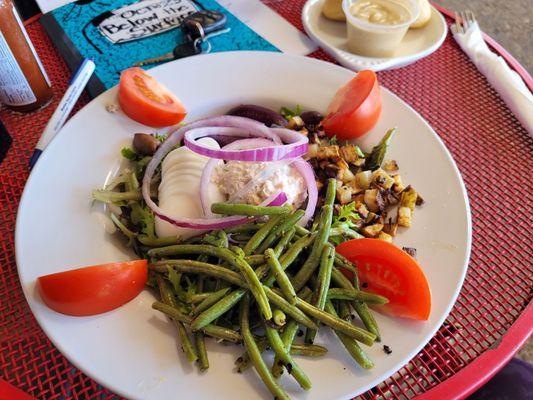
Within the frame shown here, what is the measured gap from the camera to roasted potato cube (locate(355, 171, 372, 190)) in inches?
78.3

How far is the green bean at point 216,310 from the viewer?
4.51 feet

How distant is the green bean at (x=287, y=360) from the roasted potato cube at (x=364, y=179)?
0.89 metres

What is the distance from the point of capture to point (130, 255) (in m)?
1.76

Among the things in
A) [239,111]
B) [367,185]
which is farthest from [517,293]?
[239,111]

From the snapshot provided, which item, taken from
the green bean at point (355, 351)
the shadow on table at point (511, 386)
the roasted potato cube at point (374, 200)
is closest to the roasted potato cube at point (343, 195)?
the roasted potato cube at point (374, 200)

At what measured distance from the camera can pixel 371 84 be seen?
6.73 ft

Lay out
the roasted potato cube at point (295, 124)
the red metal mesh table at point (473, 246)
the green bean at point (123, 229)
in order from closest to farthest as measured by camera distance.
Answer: the red metal mesh table at point (473, 246)
the green bean at point (123, 229)
the roasted potato cube at point (295, 124)

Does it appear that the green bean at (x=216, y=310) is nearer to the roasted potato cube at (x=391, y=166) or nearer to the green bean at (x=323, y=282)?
the green bean at (x=323, y=282)

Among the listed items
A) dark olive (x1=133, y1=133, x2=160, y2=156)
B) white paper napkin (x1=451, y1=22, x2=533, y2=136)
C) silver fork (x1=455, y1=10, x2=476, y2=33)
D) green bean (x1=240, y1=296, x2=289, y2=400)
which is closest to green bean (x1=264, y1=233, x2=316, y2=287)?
green bean (x1=240, y1=296, x2=289, y2=400)

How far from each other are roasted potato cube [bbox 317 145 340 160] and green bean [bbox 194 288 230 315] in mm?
853

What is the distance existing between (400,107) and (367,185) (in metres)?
0.46

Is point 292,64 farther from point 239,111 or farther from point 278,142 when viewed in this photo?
point 278,142

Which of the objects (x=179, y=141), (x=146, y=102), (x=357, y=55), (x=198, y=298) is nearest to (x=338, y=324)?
(x=198, y=298)

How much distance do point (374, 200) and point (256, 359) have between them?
0.89 metres
